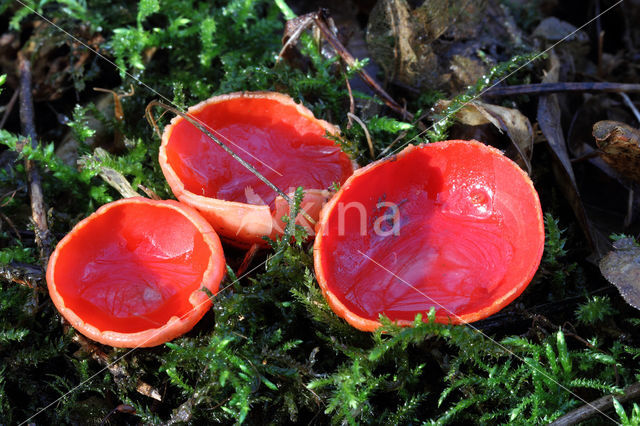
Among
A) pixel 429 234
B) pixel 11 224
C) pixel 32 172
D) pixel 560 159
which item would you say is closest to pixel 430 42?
pixel 560 159

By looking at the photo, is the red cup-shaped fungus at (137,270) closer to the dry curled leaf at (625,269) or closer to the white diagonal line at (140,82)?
the white diagonal line at (140,82)

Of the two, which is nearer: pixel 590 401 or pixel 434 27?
pixel 590 401

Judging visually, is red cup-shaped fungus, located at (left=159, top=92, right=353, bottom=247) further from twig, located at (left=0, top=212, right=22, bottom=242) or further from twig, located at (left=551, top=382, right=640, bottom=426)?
twig, located at (left=551, top=382, right=640, bottom=426)

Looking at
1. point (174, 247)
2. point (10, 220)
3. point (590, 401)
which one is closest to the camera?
point (590, 401)

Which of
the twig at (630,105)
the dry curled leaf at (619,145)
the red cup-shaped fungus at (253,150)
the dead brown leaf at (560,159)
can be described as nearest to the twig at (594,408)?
the dead brown leaf at (560,159)

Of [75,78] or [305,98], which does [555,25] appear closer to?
[305,98]

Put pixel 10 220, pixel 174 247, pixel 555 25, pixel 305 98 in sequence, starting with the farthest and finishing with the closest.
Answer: pixel 555 25, pixel 305 98, pixel 10 220, pixel 174 247

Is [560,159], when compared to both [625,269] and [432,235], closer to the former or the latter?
[625,269]

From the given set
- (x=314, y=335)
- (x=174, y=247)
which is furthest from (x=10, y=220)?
(x=314, y=335)
